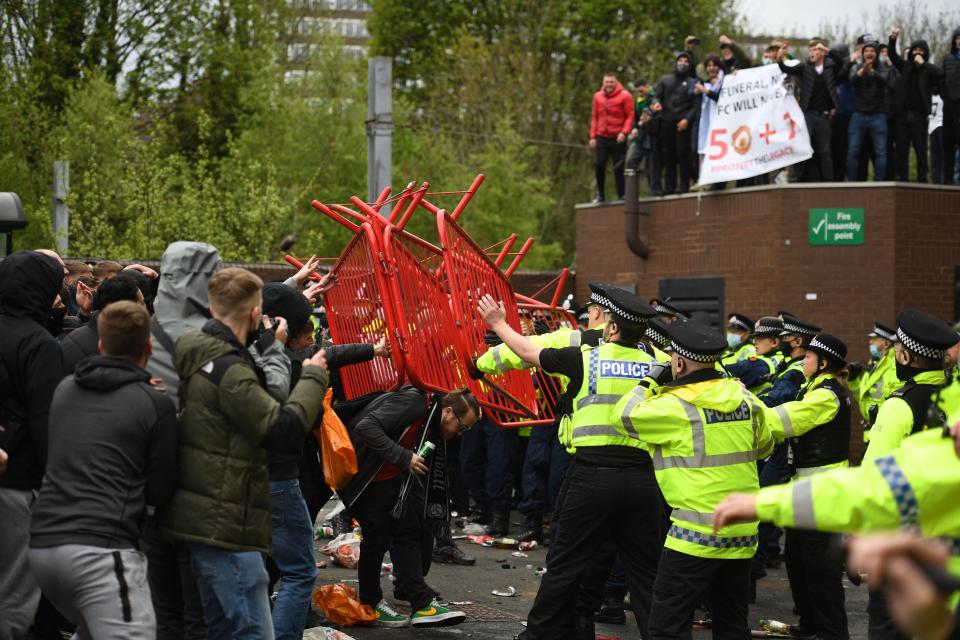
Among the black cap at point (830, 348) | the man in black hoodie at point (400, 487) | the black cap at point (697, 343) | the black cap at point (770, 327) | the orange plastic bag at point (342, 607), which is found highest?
the black cap at point (697, 343)

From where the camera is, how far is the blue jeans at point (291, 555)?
230 inches

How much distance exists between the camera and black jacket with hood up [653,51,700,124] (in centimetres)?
1636

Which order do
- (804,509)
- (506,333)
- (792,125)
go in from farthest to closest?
1. (792,125)
2. (506,333)
3. (804,509)

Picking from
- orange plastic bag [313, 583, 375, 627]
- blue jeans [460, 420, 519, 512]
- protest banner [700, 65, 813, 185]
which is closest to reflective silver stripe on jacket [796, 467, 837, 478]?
Answer: orange plastic bag [313, 583, 375, 627]

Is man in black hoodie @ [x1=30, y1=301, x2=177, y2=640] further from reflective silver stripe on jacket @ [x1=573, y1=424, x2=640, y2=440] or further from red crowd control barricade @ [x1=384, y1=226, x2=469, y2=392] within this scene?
reflective silver stripe on jacket @ [x1=573, y1=424, x2=640, y2=440]

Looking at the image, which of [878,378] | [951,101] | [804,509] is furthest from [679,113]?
[804,509]

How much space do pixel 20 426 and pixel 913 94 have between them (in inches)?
513

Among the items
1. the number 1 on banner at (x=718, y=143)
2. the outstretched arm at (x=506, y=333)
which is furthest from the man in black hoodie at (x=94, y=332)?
the number 1 on banner at (x=718, y=143)

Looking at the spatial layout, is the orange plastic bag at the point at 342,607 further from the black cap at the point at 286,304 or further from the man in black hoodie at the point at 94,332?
the man in black hoodie at the point at 94,332

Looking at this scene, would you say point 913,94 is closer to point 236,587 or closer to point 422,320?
point 422,320

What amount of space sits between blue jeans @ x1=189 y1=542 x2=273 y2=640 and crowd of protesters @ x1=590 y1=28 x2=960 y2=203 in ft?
39.9

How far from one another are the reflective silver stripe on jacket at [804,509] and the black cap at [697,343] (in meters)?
2.43

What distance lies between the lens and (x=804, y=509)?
3422mm

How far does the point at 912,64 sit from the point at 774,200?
2.39m
